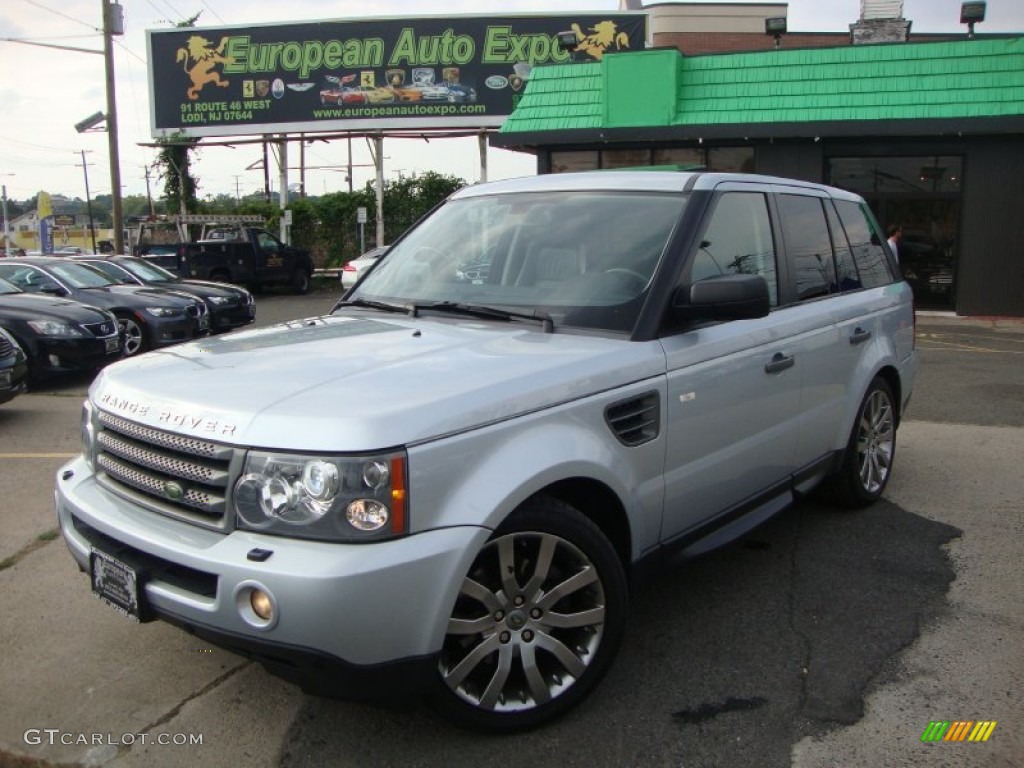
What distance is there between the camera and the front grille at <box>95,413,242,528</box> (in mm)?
2631

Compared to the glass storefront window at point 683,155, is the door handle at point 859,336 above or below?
below

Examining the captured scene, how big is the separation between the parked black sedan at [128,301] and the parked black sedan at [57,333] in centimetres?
116

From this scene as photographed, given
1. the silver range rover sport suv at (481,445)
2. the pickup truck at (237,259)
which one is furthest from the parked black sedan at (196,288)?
the silver range rover sport suv at (481,445)

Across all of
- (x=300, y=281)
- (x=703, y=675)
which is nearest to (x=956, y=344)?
(x=703, y=675)

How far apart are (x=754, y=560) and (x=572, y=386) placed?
2.09 meters

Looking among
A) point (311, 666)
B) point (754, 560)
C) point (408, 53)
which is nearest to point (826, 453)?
point (754, 560)

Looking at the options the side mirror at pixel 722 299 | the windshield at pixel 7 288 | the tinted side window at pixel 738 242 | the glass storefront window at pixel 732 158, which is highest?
the glass storefront window at pixel 732 158

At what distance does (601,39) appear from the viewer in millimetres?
26641

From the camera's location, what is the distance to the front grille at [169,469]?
2631 mm

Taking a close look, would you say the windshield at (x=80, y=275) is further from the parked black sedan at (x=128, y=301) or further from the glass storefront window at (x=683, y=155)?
the glass storefront window at (x=683, y=155)

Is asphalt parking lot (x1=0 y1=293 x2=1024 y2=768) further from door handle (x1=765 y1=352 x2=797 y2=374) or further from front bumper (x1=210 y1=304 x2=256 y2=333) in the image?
front bumper (x1=210 y1=304 x2=256 y2=333)

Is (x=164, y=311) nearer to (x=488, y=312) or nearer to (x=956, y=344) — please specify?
(x=488, y=312)

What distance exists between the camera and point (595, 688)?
3.15m

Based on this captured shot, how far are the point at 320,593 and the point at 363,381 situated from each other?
71 cm
